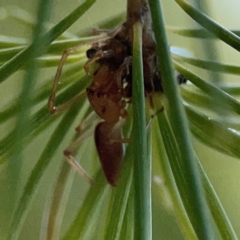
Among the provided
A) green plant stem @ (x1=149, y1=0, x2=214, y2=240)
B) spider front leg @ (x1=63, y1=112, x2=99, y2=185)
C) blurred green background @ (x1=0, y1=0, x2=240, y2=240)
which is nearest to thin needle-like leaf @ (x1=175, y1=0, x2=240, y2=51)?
green plant stem @ (x1=149, y1=0, x2=214, y2=240)

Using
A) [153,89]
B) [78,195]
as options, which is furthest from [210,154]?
[153,89]

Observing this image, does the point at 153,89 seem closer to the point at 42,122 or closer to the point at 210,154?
the point at 42,122

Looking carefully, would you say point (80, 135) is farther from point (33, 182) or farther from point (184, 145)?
point (184, 145)

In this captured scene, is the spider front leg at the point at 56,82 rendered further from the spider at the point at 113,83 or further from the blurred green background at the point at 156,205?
the blurred green background at the point at 156,205

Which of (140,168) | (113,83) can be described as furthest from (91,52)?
(140,168)

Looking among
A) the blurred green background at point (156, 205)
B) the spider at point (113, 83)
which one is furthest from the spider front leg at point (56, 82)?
the blurred green background at point (156, 205)
